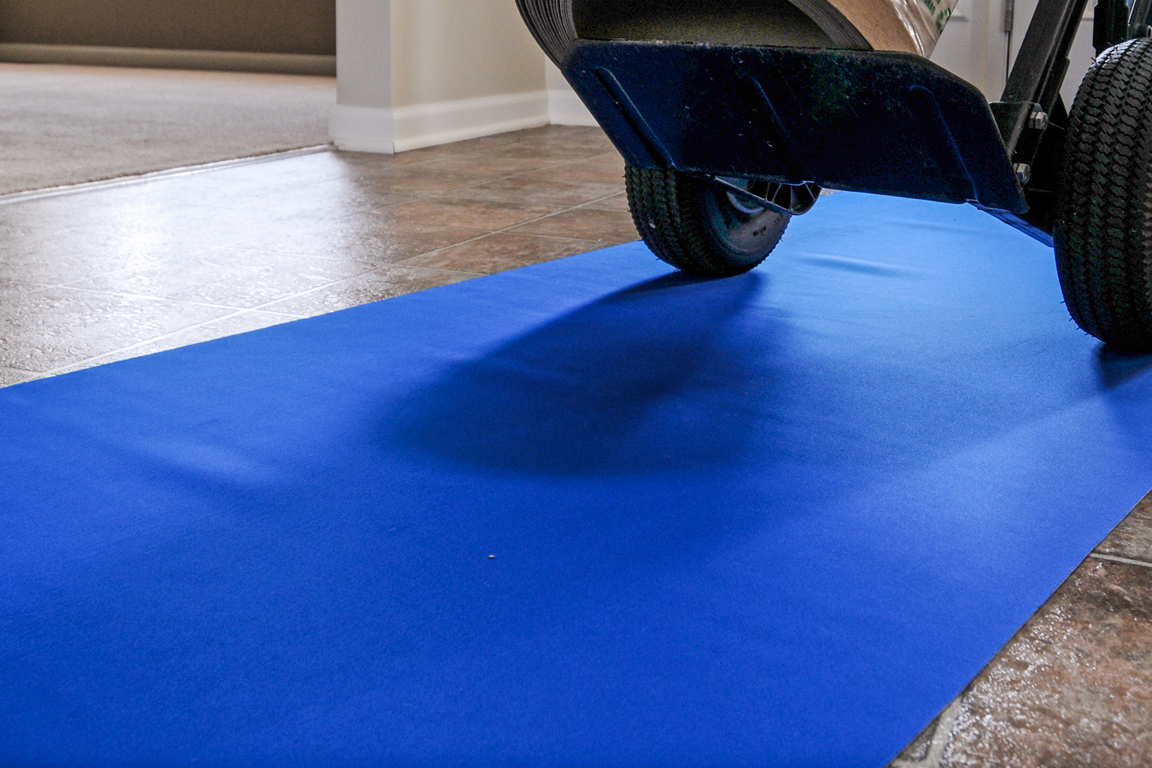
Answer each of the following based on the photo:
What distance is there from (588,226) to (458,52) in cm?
237

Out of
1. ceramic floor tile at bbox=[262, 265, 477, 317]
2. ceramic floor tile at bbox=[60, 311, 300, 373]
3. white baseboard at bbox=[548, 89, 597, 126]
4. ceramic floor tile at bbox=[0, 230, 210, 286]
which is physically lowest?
white baseboard at bbox=[548, 89, 597, 126]

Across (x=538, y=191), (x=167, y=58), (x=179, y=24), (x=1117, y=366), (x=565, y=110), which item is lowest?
(x=167, y=58)

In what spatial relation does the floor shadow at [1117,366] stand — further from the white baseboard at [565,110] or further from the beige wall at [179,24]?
the beige wall at [179,24]

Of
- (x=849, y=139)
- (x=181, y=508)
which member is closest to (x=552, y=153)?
(x=849, y=139)

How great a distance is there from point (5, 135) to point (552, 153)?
2.57 m

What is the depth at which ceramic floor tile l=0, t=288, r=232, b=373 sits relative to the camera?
198 cm

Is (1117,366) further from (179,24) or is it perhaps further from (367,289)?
(179,24)

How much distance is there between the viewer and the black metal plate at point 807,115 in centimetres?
155

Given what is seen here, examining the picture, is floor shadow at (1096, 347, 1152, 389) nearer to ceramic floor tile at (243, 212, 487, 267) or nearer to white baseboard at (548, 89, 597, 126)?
ceramic floor tile at (243, 212, 487, 267)

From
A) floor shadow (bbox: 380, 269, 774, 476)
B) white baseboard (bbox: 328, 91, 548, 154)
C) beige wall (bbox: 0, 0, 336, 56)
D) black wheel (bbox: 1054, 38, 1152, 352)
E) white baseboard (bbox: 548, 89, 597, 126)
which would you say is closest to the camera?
floor shadow (bbox: 380, 269, 774, 476)

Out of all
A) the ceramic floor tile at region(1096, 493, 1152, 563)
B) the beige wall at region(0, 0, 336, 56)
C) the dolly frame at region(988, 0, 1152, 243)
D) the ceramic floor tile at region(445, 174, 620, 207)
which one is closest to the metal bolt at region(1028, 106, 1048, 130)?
the dolly frame at region(988, 0, 1152, 243)

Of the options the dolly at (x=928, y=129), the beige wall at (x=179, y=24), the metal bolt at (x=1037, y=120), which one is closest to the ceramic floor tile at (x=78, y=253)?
the dolly at (x=928, y=129)

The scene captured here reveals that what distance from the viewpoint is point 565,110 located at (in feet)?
19.7

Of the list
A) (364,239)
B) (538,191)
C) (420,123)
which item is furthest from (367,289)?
(420,123)
